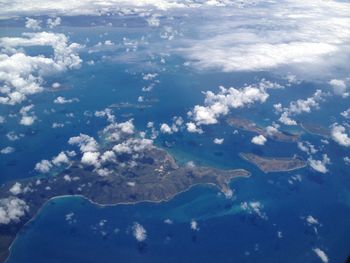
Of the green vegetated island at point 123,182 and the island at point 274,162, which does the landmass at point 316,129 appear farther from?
the green vegetated island at point 123,182

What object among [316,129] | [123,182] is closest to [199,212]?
[123,182]

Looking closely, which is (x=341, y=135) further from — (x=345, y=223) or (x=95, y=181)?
(x=95, y=181)

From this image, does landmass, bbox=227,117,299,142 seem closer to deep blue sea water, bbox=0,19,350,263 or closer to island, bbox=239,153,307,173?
deep blue sea water, bbox=0,19,350,263

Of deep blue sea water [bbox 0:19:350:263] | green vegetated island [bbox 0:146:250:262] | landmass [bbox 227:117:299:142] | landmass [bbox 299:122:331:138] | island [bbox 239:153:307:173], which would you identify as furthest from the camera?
landmass [bbox 299:122:331:138]

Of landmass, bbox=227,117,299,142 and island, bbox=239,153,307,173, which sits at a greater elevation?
landmass, bbox=227,117,299,142

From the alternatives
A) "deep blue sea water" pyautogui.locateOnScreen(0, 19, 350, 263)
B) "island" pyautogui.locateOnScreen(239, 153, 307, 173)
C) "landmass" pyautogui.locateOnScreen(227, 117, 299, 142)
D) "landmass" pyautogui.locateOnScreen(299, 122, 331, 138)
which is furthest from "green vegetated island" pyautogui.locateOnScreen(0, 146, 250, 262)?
"landmass" pyautogui.locateOnScreen(299, 122, 331, 138)

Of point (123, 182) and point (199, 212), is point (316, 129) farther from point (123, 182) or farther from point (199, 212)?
point (123, 182)
